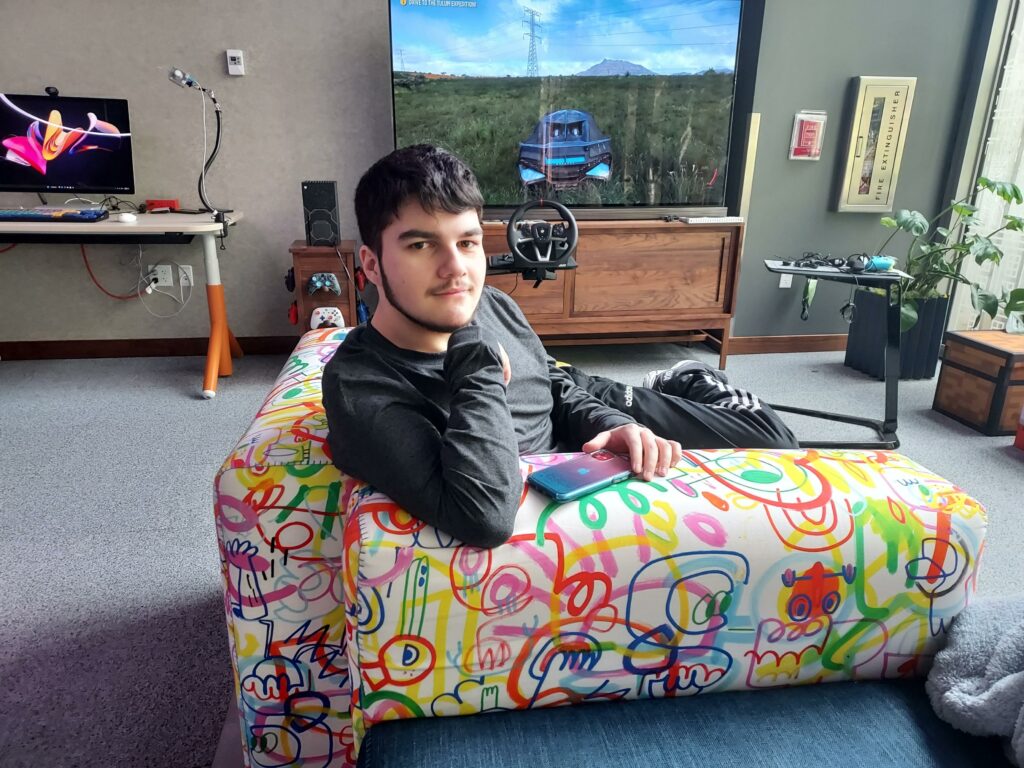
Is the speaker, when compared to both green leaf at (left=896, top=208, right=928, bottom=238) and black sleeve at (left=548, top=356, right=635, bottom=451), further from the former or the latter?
green leaf at (left=896, top=208, right=928, bottom=238)

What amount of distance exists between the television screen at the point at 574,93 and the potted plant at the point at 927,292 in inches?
36.2

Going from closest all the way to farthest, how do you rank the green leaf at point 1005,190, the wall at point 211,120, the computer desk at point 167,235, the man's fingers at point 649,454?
the man's fingers at point 649,454
the computer desk at point 167,235
the green leaf at point 1005,190
the wall at point 211,120

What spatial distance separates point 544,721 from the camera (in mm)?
788

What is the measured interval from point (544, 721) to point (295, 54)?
319 cm

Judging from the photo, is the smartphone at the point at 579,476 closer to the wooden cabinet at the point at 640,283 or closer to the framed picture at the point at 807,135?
the wooden cabinet at the point at 640,283

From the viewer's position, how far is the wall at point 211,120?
3.03m

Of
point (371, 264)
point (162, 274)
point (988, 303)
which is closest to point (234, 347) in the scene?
point (162, 274)

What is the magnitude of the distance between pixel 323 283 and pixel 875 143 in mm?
2739

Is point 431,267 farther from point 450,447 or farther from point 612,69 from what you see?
point 612,69

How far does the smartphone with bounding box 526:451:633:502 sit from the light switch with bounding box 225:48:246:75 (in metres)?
2.99

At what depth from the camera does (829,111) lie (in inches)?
132

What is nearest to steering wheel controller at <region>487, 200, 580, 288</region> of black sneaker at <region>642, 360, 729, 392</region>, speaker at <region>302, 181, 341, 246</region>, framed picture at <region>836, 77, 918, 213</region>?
black sneaker at <region>642, 360, 729, 392</region>

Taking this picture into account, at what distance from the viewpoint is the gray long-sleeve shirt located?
0.75m

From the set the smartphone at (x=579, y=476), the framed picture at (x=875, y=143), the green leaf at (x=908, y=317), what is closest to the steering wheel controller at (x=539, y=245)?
the smartphone at (x=579, y=476)
